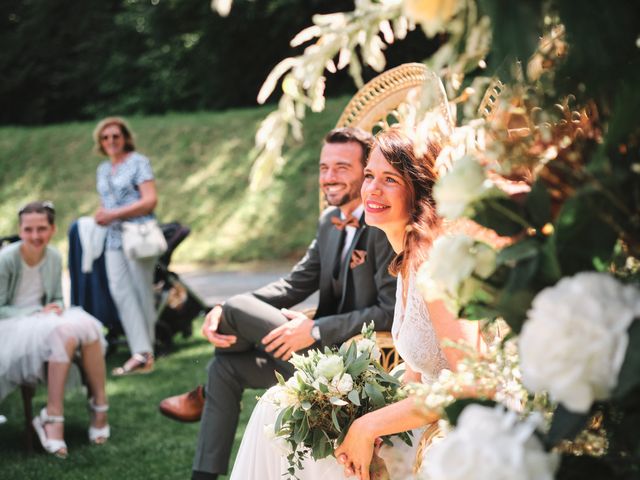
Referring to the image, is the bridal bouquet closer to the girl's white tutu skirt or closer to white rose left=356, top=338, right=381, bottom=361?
white rose left=356, top=338, right=381, bottom=361

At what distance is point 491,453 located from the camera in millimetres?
990

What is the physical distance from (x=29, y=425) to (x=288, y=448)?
245 centimetres

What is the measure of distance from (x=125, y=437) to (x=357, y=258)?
1.93 meters

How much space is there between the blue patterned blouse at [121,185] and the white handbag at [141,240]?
8 cm

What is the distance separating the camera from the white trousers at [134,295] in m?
6.05

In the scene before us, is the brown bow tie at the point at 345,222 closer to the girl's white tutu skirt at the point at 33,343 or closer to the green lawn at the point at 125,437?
the green lawn at the point at 125,437

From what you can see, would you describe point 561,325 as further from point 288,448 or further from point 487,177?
point 288,448

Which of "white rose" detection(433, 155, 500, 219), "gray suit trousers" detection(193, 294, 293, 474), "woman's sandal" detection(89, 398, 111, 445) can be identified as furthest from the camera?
"woman's sandal" detection(89, 398, 111, 445)

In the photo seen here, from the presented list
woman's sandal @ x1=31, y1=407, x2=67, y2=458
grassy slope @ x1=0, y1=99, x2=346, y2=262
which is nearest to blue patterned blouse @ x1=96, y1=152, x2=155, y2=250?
woman's sandal @ x1=31, y1=407, x2=67, y2=458

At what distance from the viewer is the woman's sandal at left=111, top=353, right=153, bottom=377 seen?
5961mm

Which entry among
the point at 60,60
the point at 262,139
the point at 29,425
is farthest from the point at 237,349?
the point at 60,60

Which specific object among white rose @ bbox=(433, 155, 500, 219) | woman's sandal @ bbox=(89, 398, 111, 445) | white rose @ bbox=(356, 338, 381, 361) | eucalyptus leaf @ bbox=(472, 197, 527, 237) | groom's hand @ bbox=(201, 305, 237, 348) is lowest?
woman's sandal @ bbox=(89, 398, 111, 445)

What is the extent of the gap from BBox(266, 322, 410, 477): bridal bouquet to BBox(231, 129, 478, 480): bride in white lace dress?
0.16 feet

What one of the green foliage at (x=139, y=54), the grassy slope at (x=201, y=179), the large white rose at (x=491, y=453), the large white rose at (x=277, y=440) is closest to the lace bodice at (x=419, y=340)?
the large white rose at (x=277, y=440)
